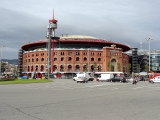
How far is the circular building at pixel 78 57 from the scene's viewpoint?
367 feet

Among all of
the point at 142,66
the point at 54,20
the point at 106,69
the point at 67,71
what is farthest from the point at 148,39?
the point at 142,66

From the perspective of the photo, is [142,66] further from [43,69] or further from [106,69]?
[43,69]

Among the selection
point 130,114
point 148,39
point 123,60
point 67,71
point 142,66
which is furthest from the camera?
point 142,66

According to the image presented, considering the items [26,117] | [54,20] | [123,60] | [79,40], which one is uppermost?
[54,20]

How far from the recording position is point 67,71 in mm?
111062

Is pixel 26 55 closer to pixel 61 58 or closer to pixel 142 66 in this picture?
pixel 61 58

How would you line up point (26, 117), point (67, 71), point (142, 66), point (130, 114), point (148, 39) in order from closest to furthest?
point (26, 117) < point (130, 114) < point (148, 39) < point (67, 71) < point (142, 66)

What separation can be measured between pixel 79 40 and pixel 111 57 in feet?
56.5

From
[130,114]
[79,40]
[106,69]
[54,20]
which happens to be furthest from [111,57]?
[130,114]

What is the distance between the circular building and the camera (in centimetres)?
11181

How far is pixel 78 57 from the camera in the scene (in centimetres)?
11325

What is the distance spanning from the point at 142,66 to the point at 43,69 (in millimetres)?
63133

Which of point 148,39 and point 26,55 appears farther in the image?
point 26,55

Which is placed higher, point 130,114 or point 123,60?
point 123,60
